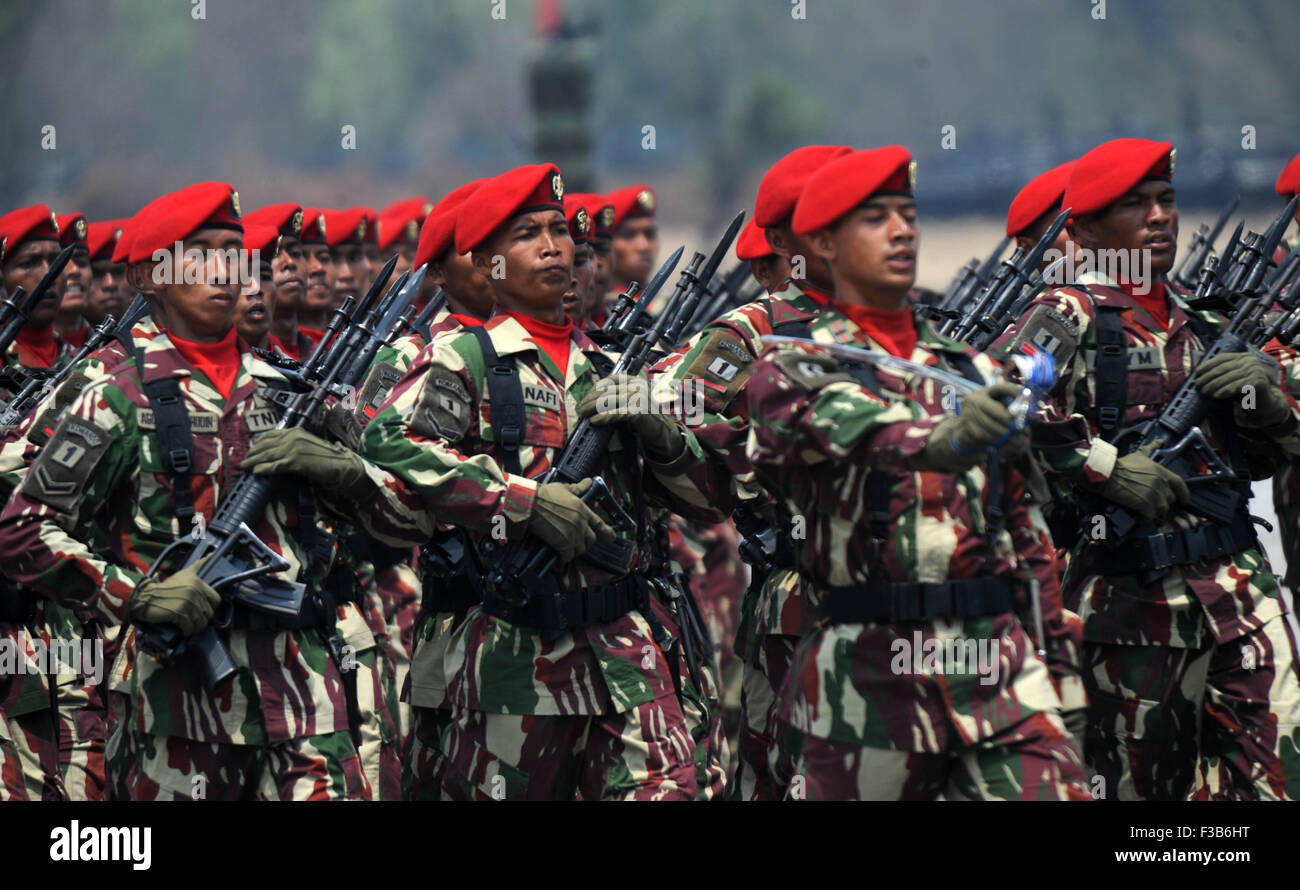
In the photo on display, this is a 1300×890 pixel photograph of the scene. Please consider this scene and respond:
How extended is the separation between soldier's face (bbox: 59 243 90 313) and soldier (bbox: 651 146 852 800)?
390 cm

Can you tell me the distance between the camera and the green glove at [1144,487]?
6824mm

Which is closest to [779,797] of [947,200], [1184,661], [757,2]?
[1184,661]

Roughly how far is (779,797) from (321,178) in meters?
29.9

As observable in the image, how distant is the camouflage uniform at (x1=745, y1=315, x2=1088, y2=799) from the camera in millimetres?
5320

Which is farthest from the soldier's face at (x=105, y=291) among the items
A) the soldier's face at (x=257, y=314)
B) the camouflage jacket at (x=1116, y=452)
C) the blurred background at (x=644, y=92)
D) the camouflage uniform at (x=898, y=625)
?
the blurred background at (x=644, y=92)

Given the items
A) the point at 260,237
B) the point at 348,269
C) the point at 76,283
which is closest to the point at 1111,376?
the point at 260,237

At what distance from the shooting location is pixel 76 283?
34.4 feet

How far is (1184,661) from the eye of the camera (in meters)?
7.03

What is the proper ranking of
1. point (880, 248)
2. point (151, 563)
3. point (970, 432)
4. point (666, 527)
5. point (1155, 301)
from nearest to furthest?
point (970, 432)
point (880, 248)
point (151, 563)
point (1155, 301)
point (666, 527)

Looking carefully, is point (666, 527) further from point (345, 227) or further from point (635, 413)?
point (345, 227)

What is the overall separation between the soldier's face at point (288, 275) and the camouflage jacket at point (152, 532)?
130 inches

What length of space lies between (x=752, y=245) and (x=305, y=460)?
3.21m

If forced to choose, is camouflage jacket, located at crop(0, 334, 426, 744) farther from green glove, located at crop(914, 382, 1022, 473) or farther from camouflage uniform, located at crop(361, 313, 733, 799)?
green glove, located at crop(914, 382, 1022, 473)
